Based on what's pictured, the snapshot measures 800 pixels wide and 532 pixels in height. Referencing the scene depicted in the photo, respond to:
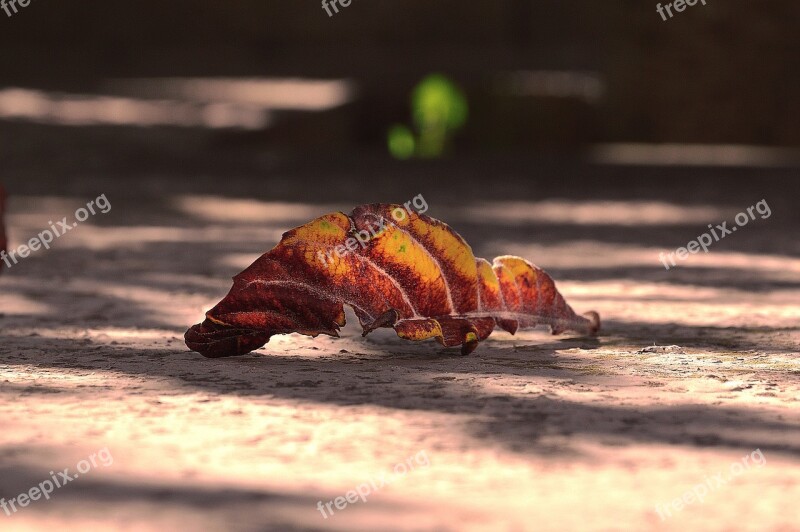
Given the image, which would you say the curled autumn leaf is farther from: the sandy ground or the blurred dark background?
the blurred dark background

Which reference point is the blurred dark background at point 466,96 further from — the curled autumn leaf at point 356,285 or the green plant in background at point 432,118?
the curled autumn leaf at point 356,285

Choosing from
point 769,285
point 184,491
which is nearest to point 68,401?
point 184,491

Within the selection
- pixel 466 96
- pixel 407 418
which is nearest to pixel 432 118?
pixel 466 96

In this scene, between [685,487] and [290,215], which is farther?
[290,215]

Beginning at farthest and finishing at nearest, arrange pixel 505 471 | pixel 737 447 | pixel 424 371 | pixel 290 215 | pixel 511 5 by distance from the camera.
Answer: pixel 511 5 < pixel 290 215 < pixel 424 371 < pixel 737 447 < pixel 505 471

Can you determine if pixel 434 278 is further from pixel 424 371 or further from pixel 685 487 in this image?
pixel 685 487

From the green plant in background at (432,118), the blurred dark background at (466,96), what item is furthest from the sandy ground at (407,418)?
the green plant in background at (432,118)

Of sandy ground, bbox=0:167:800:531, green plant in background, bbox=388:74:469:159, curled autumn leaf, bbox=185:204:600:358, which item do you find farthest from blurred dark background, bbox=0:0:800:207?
curled autumn leaf, bbox=185:204:600:358
